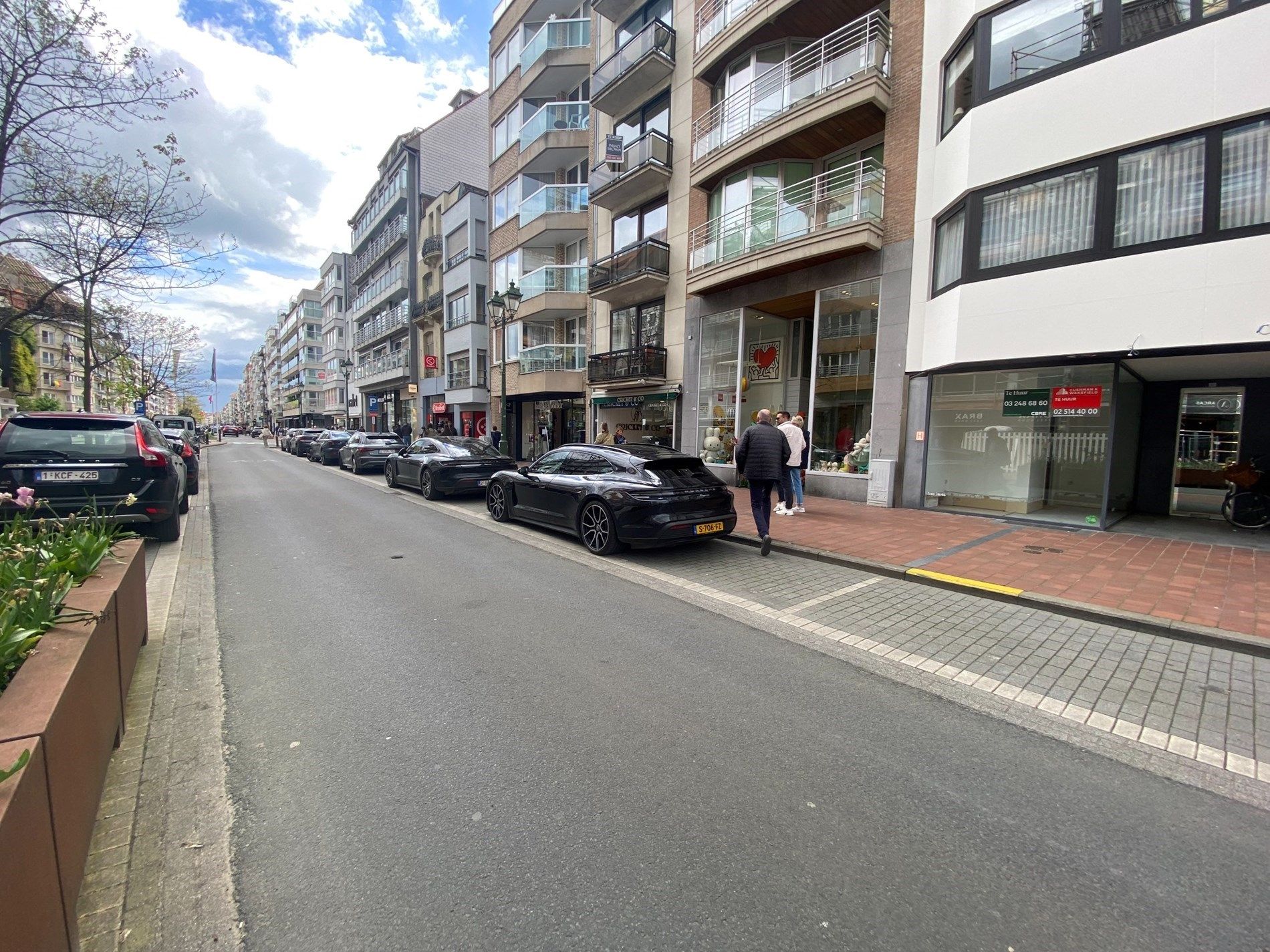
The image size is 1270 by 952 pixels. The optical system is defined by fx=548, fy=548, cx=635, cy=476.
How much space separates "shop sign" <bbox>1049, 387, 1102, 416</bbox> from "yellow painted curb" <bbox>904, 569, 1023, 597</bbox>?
209 inches

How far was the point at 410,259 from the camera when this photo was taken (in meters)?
35.2

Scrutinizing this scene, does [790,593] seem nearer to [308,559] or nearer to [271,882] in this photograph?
[271,882]

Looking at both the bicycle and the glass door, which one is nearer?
the bicycle

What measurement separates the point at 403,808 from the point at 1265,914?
3.36 metres

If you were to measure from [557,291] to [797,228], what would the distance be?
1089 centimetres

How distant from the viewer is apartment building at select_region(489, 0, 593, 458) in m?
20.4

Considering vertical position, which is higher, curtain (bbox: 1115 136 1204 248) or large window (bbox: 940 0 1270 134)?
large window (bbox: 940 0 1270 134)

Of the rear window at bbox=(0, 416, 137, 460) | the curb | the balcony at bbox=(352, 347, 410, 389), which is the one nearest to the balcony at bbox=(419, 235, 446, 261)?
the balcony at bbox=(352, 347, 410, 389)

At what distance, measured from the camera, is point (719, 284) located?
13805 mm

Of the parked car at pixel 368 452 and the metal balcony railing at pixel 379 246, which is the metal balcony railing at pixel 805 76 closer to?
the parked car at pixel 368 452

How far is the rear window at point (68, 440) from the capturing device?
20.6 feet

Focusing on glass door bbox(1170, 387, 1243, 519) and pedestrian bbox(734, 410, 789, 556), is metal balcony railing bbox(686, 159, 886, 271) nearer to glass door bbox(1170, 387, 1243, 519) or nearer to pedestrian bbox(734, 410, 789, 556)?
pedestrian bbox(734, 410, 789, 556)

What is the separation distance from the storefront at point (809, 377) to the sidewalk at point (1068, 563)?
2845 millimetres

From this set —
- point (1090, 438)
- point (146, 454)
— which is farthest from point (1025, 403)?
point (146, 454)
